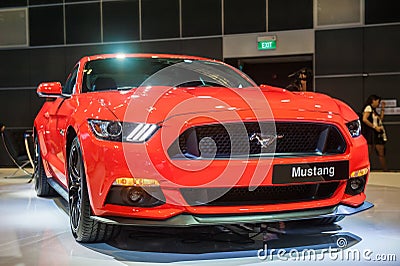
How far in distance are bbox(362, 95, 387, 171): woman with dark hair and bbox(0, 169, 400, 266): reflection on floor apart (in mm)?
4438

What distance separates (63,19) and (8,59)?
1.51m

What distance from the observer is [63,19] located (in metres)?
10.8

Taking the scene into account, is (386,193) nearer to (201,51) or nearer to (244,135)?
(244,135)

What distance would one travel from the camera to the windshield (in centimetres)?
421

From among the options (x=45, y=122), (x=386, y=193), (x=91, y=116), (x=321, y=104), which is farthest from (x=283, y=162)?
(x=386, y=193)

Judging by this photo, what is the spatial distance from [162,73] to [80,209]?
1.56 m

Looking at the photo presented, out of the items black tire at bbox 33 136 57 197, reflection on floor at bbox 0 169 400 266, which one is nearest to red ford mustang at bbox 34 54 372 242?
reflection on floor at bbox 0 169 400 266

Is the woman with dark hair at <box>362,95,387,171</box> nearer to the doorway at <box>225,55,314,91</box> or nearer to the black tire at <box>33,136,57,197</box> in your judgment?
the doorway at <box>225,55,314,91</box>

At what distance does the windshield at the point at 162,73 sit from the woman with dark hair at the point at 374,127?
4650 mm

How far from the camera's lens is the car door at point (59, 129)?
376 centimetres

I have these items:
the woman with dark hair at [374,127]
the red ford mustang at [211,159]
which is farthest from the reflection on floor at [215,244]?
the woman with dark hair at [374,127]

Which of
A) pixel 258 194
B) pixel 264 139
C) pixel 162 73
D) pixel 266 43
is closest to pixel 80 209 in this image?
pixel 258 194

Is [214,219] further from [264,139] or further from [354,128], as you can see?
[354,128]

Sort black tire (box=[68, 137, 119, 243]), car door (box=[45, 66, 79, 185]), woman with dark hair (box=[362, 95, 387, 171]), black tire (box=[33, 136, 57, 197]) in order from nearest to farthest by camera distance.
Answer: black tire (box=[68, 137, 119, 243]) < car door (box=[45, 66, 79, 185]) < black tire (box=[33, 136, 57, 197]) < woman with dark hair (box=[362, 95, 387, 171])
